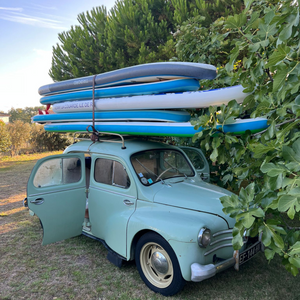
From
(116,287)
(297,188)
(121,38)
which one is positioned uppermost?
(121,38)

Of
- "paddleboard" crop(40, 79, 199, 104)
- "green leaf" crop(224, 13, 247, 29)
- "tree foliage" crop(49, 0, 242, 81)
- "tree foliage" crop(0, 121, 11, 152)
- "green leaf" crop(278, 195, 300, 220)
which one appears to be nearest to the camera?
"green leaf" crop(278, 195, 300, 220)

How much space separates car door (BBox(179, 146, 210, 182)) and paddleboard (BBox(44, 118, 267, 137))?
4.46 feet

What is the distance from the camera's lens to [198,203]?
318 centimetres

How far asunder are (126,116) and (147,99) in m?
0.49

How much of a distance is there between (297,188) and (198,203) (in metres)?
1.64

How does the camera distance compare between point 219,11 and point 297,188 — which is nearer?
point 297,188

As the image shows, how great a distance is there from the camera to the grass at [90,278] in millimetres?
3115

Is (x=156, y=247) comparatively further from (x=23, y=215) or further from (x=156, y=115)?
(x=23, y=215)

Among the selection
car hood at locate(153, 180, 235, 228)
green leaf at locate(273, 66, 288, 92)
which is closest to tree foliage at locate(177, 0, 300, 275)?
green leaf at locate(273, 66, 288, 92)

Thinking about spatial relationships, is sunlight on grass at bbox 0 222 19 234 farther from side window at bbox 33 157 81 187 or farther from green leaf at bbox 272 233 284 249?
green leaf at bbox 272 233 284 249

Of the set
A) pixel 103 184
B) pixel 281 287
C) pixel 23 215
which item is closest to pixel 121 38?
pixel 23 215

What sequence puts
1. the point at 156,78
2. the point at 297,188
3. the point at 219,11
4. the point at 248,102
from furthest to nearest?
1. the point at 219,11
2. the point at 156,78
3. the point at 248,102
4. the point at 297,188

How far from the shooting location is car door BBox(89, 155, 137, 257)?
3473 mm

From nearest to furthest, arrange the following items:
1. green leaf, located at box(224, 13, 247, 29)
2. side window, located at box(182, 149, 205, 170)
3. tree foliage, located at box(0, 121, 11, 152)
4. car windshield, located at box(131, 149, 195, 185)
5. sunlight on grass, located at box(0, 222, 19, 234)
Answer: green leaf, located at box(224, 13, 247, 29) → car windshield, located at box(131, 149, 195, 185) → side window, located at box(182, 149, 205, 170) → sunlight on grass, located at box(0, 222, 19, 234) → tree foliage, located at box(0, 121, 11, 152)
